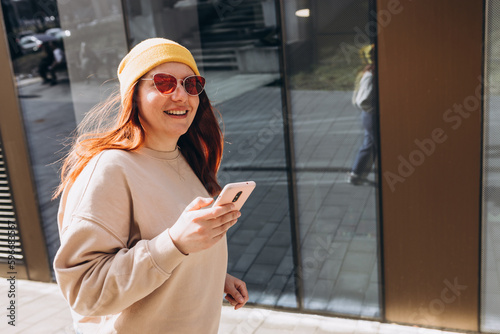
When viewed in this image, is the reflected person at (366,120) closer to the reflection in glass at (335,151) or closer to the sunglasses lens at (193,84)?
the reflection in glass at (335,151)

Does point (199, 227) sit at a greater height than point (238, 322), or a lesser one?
greater

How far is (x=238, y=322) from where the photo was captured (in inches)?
199

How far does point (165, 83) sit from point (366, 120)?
9.33ft

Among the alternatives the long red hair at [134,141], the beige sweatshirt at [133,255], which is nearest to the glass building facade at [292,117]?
the long red hair at [134,141]

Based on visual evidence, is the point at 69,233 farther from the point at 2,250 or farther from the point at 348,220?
the point at 2,250

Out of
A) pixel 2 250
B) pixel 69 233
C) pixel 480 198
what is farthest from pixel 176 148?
pixel 2 250


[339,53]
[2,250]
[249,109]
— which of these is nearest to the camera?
[339,53]

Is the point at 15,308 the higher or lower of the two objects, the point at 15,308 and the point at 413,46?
the lower

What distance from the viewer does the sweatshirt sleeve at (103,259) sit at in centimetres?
167

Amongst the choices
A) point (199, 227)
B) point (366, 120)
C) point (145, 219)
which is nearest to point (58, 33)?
point (366, 120)

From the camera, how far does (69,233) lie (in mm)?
1685

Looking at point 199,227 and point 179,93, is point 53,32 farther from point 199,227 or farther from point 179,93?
point 199,227

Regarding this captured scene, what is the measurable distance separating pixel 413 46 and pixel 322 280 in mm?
2087

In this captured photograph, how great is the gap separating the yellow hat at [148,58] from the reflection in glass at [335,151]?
2.64 metres
